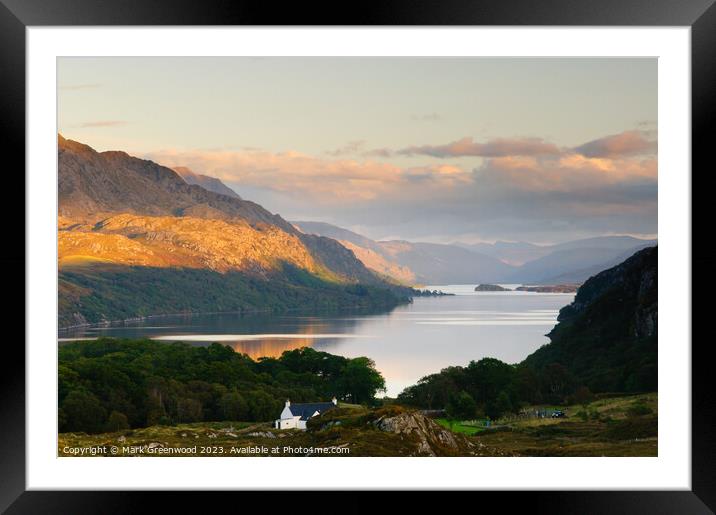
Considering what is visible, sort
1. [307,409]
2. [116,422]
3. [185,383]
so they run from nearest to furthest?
[116,422] → [307,409] → [185,383]

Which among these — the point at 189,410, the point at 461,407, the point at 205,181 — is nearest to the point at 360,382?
the point at 461,407

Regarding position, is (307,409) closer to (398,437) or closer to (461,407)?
(461,407)

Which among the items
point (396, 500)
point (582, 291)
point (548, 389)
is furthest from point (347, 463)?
point (582, 291)

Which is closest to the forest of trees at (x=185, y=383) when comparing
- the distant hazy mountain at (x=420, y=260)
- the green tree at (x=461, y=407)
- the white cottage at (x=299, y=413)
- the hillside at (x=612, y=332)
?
the white cottage at (x=299, y=413)

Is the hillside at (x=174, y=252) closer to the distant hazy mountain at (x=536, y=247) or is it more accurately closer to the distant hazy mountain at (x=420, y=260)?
the distant hazy mountain at (x=420, y=260)

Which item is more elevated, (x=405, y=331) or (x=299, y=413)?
(x=405, y=331)

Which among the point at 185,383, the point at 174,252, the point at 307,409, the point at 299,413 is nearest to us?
the point at 299,413
